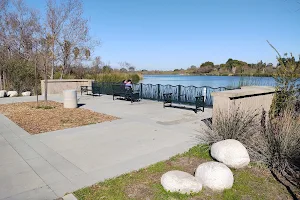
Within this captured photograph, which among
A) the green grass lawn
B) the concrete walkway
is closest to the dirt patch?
the concrete walkway

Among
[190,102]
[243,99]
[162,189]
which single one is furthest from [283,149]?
[190,102]

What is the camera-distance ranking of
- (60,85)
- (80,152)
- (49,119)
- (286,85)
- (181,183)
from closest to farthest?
(181,183) < (80,152) < (286,85) < (49,119) < (60,85)

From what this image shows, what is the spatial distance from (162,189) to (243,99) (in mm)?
3890

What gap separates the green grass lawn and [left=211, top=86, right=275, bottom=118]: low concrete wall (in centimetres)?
187

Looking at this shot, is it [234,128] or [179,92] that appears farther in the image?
[179,92]

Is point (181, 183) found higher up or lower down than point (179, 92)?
lower down

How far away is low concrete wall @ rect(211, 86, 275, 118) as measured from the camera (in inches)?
211

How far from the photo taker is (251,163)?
393cm

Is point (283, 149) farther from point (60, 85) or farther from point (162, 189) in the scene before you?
point (60, 85)

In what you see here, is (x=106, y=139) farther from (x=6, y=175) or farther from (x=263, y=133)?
(x=263, y=133)

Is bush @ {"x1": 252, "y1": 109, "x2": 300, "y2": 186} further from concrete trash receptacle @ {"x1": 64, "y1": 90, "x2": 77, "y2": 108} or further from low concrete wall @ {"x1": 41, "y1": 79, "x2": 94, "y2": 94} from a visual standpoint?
low concrete wall @ {"x1": 41, "y1": 79, "x2": 94, "y2": 94}

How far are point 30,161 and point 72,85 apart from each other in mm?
13519

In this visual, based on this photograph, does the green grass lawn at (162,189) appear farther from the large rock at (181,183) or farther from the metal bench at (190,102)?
the metal bench at (190,102)

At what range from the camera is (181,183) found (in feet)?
9.73
